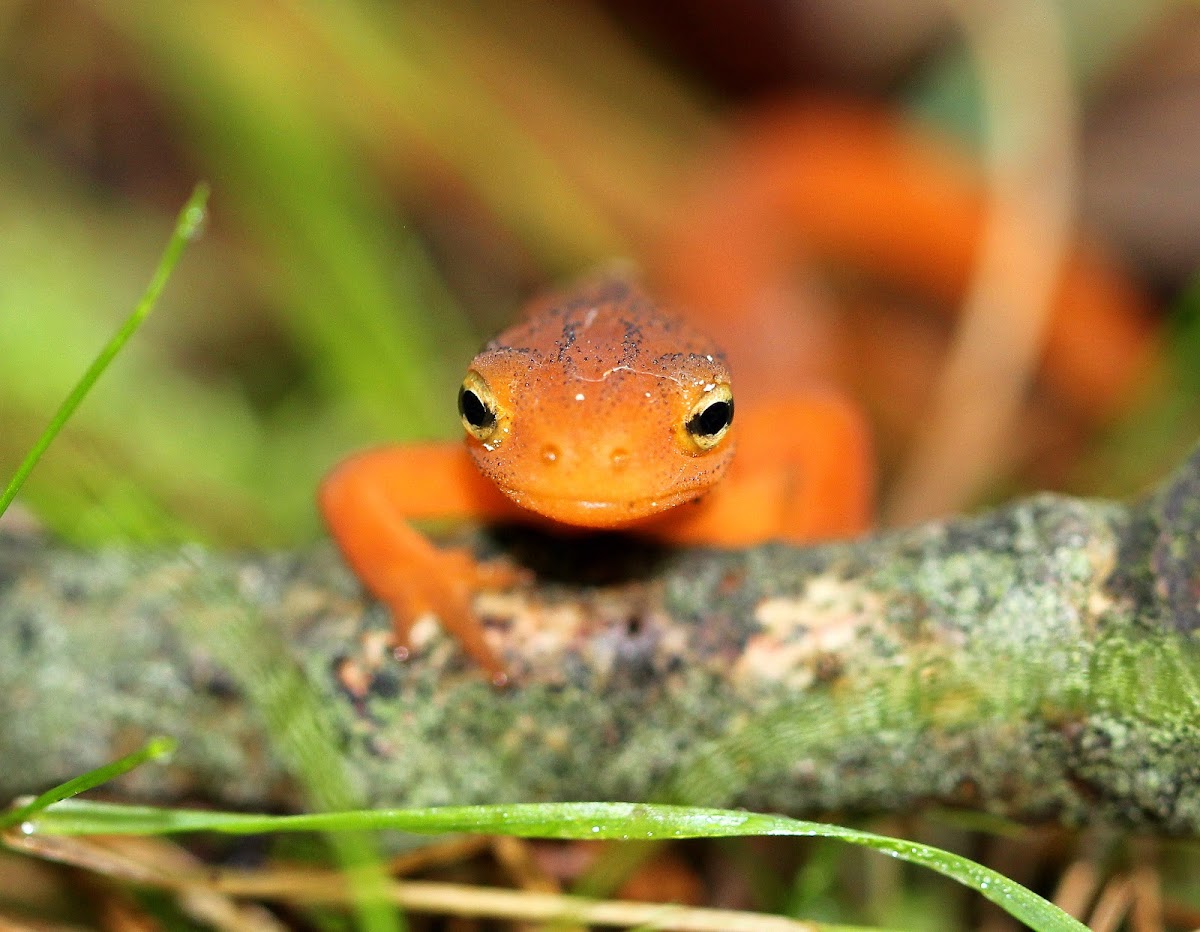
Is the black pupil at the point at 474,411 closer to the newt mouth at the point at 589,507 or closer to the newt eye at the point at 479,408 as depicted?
the newt eye at the point at 479,408

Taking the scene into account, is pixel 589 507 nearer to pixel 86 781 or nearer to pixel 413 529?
pixel 413 529

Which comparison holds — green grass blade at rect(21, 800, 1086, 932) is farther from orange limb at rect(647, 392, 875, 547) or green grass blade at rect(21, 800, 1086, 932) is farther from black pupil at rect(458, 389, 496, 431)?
orange limb at rect(647, 392, 875, 547)

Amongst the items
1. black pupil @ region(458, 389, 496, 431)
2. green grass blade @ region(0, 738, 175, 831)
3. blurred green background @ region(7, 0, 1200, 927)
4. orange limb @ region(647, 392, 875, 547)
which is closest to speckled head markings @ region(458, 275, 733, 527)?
black pupil @ region(458, 389, 496, 431)

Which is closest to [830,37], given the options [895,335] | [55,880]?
[895,335]

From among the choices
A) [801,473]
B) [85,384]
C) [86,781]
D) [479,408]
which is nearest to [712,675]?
[479,408]

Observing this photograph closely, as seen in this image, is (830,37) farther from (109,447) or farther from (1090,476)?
(109,447)

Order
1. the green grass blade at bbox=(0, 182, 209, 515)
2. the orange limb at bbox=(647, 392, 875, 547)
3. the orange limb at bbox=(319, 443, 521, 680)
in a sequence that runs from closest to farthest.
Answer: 1. the green grass blade at bbox=(0, 182, 209, 515)
2. the orange limb at bbox=(319, 443, 521, 680)
3. the orange limb at bbox=(647, 392, 875, 547)
